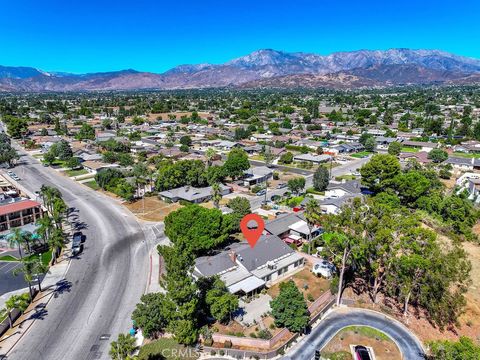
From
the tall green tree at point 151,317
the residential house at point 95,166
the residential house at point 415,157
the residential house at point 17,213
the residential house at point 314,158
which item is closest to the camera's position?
the tall green tree at point 151,317

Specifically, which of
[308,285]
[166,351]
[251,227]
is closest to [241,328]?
[166,351]

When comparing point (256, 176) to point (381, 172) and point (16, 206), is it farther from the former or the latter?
point (16, 206)

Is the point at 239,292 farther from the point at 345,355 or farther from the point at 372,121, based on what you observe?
the point at 372,121

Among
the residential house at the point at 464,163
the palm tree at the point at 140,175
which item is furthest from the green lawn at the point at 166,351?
the residential house at the point at 464,163

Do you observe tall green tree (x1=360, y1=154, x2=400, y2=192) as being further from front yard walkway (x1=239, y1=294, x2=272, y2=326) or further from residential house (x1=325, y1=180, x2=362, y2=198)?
front yard walkway (x1=239, y1=294, x2=272, y2=326)

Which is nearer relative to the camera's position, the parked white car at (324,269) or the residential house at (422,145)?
the parked white car at (324,269)

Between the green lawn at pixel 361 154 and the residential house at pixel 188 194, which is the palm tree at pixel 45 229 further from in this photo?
the green lawn at pixel 361 154

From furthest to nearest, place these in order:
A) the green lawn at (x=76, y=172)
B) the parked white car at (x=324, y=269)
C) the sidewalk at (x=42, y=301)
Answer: the green lawn at (x=76, y=172) → the parked white car at (x=324, y=269) → the sidewalk at (x=42, y=301)
